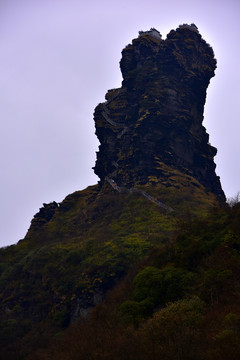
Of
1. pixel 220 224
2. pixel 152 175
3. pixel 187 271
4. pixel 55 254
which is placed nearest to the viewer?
pixel 187 271

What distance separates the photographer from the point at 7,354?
4581cm

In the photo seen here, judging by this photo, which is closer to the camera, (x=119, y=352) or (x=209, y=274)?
(x=119, y=352)

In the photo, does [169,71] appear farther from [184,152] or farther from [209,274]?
[209,274]

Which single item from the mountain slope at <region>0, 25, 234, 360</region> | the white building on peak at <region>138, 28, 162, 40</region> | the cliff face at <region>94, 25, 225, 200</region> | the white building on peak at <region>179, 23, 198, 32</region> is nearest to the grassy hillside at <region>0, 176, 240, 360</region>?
the mountain slope at <region>0, 25, 234, 360</region>

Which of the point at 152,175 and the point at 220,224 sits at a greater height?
the point at 152,175

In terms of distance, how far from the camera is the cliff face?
104 metres

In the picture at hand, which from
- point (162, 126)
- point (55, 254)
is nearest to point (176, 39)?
point (162, 126)

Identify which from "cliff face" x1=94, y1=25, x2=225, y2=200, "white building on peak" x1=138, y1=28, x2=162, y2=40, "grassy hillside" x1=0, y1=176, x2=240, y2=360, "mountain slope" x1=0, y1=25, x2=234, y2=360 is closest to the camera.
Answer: "grassy hillside" x1=0, y1=176, x2=240, y2=360

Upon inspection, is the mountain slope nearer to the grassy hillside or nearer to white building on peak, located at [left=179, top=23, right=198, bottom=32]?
the grassy hillside

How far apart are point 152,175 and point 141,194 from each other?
10.2 metres

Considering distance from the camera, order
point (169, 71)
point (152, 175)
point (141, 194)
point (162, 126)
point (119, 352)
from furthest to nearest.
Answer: point (169, 71) → point (162, 126) → point (152, 175) → point (141, 194) → point (119, 352)

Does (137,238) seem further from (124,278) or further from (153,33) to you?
(153,33)

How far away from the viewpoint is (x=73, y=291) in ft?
192

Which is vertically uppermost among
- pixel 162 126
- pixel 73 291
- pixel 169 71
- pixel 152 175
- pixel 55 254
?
pixel 169 71
